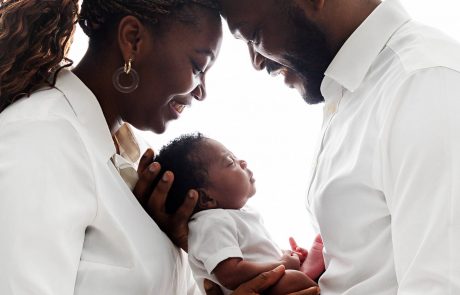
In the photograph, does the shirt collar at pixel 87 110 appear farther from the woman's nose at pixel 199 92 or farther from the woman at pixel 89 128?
the woman's nose at pixel 199 92

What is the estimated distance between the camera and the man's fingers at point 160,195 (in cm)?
141

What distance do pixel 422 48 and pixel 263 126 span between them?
117 cm

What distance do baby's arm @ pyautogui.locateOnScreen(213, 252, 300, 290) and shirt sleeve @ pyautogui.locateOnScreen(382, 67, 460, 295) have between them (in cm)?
43

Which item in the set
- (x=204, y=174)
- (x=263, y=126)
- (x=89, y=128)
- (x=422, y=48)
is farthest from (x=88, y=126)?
(x=263, y=126)

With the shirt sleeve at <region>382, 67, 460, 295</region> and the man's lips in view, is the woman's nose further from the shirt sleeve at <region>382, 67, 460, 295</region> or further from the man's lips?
the shirt sleeve at <region>382, 67, 460, 295</region>

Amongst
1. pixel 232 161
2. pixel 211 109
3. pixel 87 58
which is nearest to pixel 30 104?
pixel 87 58

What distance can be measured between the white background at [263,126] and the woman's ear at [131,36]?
0.87m

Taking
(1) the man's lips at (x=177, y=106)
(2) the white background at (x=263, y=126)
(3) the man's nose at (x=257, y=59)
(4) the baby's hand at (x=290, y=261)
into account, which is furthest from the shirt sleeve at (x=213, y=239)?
(2) the white background at (x=263, y=126)

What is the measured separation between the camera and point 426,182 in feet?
3.09

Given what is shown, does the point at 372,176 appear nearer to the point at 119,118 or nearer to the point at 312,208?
the point at 312,208

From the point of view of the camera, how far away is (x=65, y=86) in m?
1.29

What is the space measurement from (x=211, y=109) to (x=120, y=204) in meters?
1.05

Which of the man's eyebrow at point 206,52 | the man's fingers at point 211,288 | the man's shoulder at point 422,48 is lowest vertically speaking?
the man's fingers at point 211,288

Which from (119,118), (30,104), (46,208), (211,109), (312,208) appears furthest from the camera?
(211,109)
